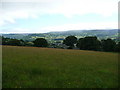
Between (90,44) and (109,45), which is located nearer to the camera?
(109,45)

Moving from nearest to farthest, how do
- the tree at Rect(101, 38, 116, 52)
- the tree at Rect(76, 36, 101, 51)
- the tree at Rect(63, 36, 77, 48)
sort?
the tree at Rect(101, 38, 116, 52) < the tree at Rect(76, 36, 101, 51) < the tree at Rect(63, 36, 77, 48)

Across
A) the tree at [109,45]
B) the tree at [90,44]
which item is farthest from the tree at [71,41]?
the tree at [109,45]

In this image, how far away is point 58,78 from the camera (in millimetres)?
6875

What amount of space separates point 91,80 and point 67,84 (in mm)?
1543

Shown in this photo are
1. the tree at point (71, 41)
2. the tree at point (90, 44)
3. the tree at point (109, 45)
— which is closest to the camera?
the tree at point (109, 45)

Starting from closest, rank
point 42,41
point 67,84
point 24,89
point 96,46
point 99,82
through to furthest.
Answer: point 24,89
point 67,84
point 99,82
point 96,46
point 42,41

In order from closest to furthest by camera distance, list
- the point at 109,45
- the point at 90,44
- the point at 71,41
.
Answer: the point at 109,45 < the point at 90,44 < the point at 71,41

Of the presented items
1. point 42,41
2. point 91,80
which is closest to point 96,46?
point 42,41

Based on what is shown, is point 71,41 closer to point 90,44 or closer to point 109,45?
point 90,44

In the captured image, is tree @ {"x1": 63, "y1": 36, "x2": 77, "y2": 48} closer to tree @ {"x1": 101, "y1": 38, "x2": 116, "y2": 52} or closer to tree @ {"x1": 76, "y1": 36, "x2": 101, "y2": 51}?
tree @ {"x1": 76, "y1": 36, "x2": 101, "y2": 51}

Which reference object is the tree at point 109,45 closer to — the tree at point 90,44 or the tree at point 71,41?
the tree at point 90,44

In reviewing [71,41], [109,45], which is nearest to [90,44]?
[109,45]

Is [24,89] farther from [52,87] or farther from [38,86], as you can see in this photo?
[52,87]

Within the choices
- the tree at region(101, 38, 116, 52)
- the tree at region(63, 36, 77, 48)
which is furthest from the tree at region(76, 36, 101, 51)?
the tree at region(63, 36, 77, 48)
